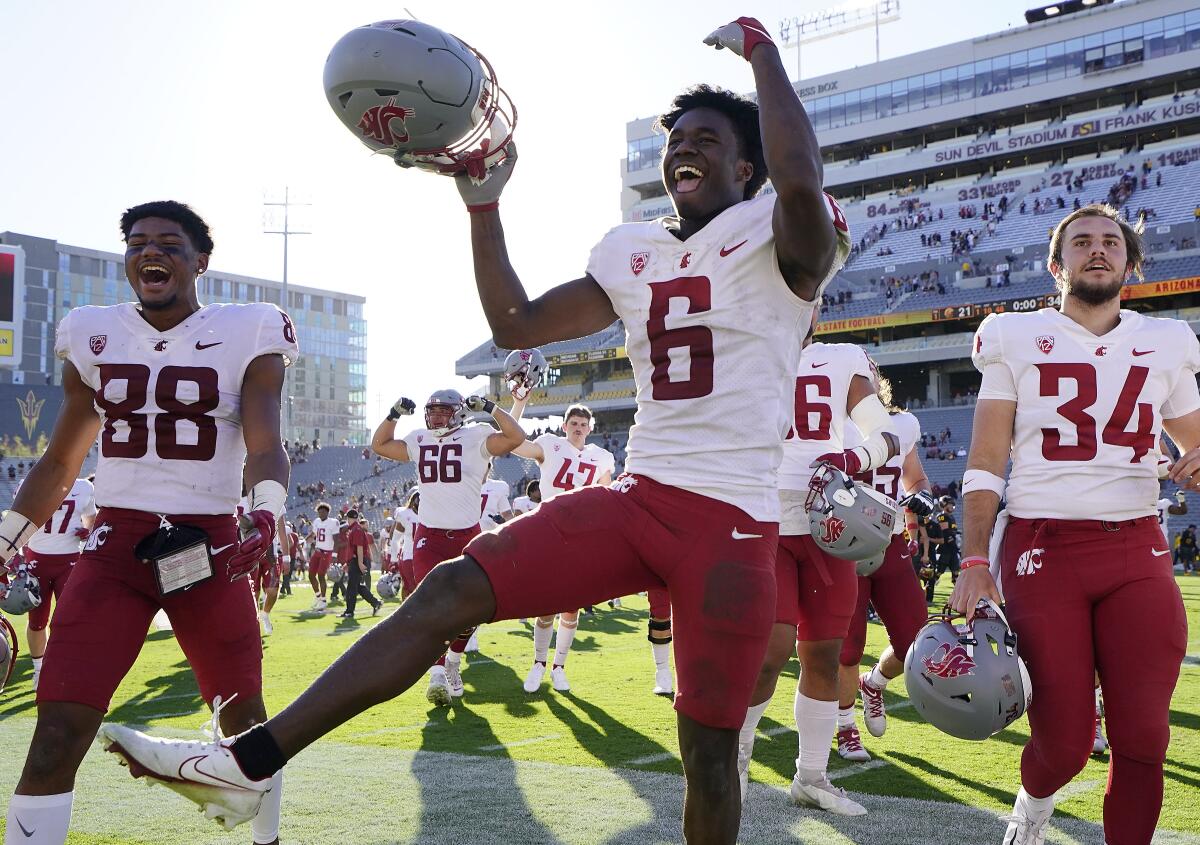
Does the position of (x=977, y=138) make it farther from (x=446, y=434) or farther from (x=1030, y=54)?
(x=446, y=434)

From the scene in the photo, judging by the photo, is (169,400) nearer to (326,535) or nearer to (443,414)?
(443,414)

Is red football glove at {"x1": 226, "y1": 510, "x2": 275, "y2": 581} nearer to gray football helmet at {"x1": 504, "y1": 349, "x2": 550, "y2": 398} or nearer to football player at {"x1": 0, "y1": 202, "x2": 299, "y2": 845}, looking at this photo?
football player at {"x1": 0, "y1": 202, "x2": 299, "y2": 845}

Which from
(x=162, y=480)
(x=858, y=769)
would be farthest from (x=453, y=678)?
(x=162, y=480)

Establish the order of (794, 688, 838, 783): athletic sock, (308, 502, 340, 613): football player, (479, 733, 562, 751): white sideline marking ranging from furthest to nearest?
(308, 502, 340, 613): football player, (479, 733, 562, 751): white sideline marking, (794, 688, 838, 783): athletic sock

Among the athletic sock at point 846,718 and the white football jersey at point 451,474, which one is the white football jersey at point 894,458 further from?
the white football jersey at point 451,474

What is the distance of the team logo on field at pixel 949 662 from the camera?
339 centimetres

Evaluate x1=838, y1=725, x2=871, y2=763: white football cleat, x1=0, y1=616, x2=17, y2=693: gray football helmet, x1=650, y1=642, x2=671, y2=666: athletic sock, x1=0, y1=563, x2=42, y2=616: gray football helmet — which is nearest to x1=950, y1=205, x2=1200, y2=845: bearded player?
x1=838, y1=725, x2=871, y2=763: white football cleat

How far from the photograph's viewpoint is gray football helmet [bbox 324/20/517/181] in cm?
286

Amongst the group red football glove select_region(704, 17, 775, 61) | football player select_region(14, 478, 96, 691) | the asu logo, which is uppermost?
red football glove select_region(704, 17, 775, 61)

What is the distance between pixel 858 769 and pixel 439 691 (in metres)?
3.16

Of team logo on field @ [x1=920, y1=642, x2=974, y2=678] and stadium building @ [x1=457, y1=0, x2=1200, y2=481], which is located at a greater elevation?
stadium building @ [x1=457, y1=0, x2=1200, y2=481]

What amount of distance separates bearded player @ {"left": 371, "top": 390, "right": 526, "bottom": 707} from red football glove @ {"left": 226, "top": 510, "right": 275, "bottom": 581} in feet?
16.9

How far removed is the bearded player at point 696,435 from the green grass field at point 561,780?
189cm

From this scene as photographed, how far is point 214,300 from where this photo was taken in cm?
9881
